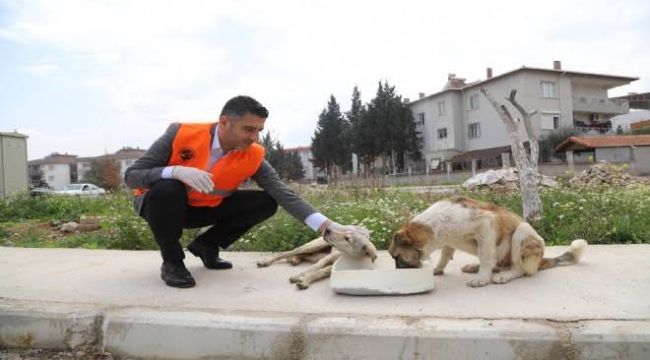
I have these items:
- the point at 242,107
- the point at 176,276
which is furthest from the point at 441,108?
the point at 176,276

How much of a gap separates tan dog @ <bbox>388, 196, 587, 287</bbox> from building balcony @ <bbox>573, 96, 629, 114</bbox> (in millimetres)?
42790

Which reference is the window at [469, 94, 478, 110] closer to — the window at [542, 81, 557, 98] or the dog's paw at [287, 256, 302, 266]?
the window at [542, 81, 557, 98]

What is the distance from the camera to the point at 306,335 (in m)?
2.58

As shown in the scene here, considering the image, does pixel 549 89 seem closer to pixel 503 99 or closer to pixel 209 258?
pixel 503 99

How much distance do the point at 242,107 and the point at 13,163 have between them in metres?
13.1

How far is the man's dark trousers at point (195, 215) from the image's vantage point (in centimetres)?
331

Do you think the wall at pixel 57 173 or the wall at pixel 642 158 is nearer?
the wall at pixel 642 158

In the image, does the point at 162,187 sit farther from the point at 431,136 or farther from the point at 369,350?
the point at 431,136

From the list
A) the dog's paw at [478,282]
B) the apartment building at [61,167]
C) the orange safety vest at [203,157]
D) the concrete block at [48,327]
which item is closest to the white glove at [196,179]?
the orange safety vest at [203,157]

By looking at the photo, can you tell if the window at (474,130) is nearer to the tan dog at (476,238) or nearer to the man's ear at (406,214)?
the man's ear at (406,214)

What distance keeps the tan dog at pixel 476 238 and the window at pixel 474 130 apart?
4121cm

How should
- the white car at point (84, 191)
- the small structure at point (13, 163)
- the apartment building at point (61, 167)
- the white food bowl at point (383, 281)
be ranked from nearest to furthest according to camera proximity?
the white food bowl at point (383, 281), the small structure at point (13, 163), the white car at point (84, 191), the apartment building at point (61, 167)

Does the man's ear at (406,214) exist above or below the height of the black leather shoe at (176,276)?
above

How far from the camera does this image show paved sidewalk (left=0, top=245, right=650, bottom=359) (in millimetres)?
2412
